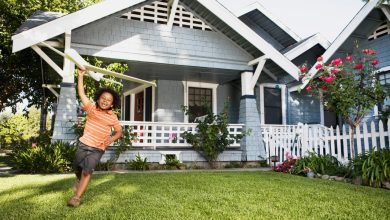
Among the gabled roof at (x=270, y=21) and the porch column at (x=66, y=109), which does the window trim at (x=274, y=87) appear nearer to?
the gabled roof at (x=270, y=21)

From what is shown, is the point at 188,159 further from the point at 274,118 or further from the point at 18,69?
the point at 18,69

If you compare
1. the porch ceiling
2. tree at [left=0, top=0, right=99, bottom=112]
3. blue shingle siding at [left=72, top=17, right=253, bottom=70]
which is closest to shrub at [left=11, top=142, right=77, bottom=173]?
blue shingle siding at [left=72, top=17, right=253, bottom=70]

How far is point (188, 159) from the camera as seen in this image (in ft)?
31.9

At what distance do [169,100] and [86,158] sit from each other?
7990 mm

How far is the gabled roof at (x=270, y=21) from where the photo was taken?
A: 13004mm

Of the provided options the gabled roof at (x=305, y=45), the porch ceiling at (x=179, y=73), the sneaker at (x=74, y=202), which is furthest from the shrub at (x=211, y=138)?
the sneaker at (x=74, y=202)

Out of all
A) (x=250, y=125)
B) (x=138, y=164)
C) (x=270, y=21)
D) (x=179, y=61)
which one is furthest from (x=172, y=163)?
(x=270, y=21)

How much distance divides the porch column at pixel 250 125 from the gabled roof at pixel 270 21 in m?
3.57

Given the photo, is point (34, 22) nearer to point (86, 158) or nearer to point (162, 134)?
point (162, 134)

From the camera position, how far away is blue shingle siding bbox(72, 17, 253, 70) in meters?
9.09

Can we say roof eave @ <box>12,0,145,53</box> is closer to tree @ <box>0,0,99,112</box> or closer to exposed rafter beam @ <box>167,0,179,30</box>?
exposed rafter beam @ <box>167,0,179,30</box>

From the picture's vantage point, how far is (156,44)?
32.0 ft

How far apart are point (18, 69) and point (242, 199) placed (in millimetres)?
15081

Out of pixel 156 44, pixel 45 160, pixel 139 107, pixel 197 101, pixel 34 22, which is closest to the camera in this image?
pixel 45 160
